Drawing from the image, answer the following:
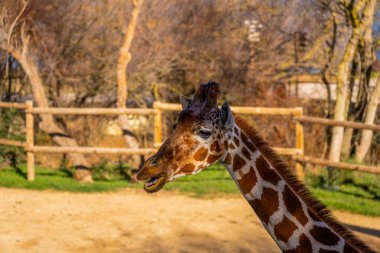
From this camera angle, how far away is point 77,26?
14.6 m

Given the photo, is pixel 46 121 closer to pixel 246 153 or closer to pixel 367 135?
pixel 367 135

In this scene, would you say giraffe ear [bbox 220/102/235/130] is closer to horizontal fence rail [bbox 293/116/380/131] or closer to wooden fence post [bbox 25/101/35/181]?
horizontal fence rail [bbox 293/116/380/131]

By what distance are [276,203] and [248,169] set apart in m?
0.25

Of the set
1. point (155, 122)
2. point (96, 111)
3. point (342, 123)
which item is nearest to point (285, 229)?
point (342, 123)

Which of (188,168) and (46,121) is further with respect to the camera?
(46,121)

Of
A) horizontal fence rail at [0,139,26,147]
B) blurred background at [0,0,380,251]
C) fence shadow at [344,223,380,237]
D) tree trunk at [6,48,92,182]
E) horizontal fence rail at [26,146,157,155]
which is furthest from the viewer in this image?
blurred background at [0,0,380,251]

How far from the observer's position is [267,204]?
11.0 ft

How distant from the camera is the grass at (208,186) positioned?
994 cm

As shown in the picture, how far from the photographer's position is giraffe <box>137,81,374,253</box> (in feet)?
10.8

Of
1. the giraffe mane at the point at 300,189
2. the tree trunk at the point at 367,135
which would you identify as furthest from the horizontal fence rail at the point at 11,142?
the giraffe mane at the point at 300,189

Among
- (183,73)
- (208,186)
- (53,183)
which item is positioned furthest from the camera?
(183,73)

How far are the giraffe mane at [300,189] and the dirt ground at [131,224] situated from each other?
3.84 m

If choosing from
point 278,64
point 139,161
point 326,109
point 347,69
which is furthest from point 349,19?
point 139,161

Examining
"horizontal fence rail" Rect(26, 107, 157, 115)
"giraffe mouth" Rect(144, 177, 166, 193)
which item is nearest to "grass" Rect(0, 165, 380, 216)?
"horizontal fence rail" Rect(26, 107, 157, 115)
